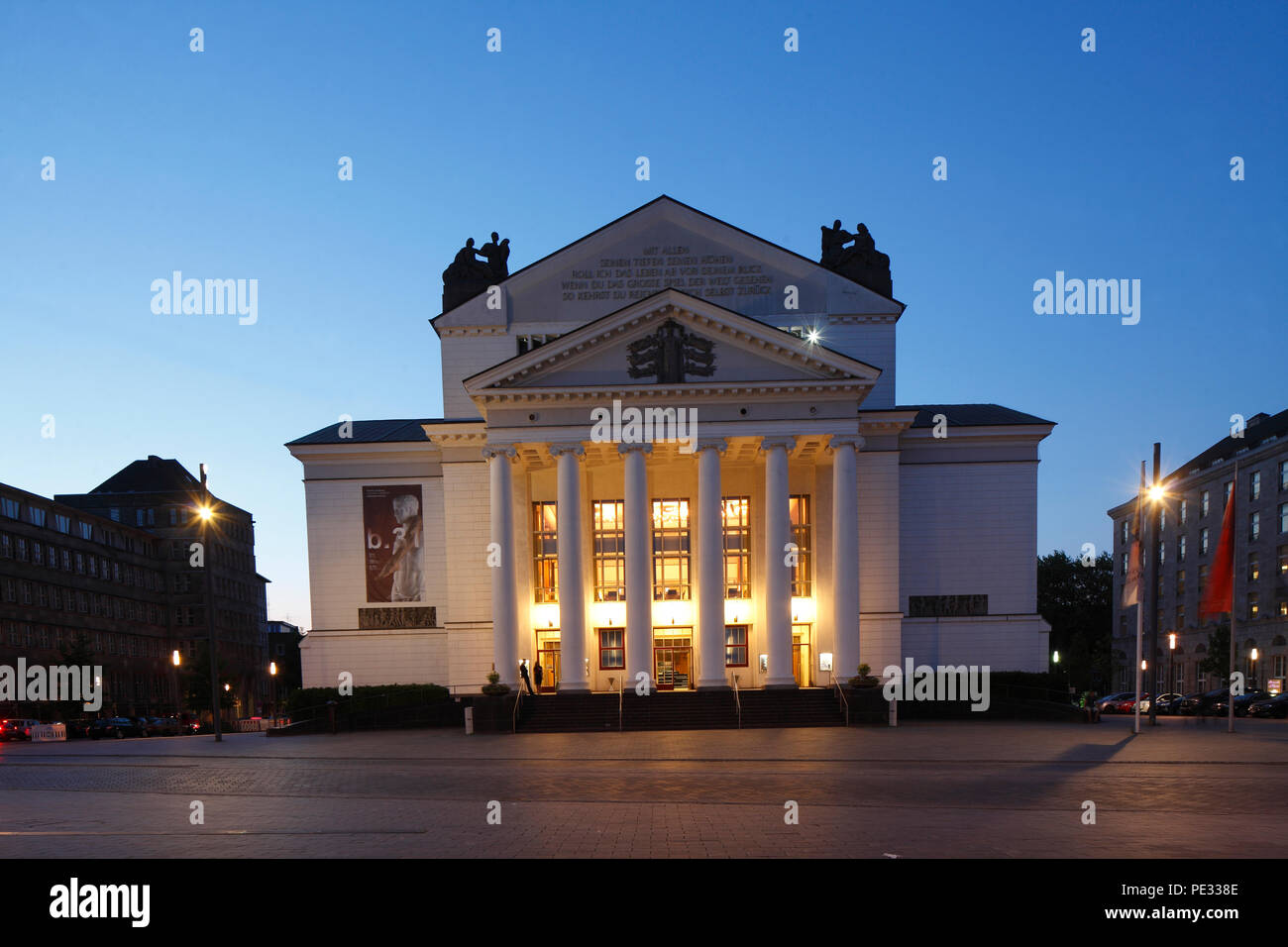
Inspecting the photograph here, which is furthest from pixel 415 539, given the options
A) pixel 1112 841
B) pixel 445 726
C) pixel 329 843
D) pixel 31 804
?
pixel 1112 841

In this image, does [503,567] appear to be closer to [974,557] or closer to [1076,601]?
[974,557]

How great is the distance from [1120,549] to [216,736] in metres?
89.8

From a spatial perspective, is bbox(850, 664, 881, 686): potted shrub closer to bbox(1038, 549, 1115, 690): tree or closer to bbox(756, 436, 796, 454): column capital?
bbox(756, 436, 796, 454): column capital

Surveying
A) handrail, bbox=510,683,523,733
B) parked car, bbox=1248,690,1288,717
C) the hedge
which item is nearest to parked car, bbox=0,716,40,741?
the hedge

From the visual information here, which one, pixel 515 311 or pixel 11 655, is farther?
pixel 11 655

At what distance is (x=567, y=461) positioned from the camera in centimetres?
3925

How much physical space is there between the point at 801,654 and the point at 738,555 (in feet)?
17.6

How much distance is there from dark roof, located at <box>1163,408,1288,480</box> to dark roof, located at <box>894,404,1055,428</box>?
3726 centimetres

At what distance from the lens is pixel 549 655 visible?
44.2 meters

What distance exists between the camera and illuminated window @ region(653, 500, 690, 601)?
144 ft

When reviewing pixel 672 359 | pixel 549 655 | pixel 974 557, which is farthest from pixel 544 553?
pixel 974 557
